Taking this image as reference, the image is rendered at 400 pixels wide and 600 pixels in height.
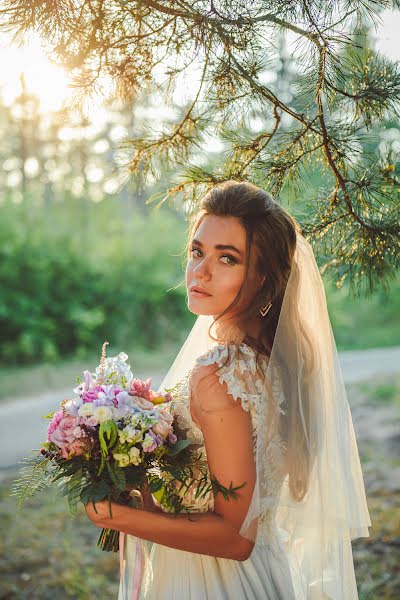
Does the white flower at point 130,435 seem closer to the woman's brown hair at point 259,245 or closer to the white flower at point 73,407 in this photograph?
the white flower at point 73,407

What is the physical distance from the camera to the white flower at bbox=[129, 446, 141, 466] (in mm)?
1850

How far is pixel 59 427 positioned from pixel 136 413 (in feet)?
0.76

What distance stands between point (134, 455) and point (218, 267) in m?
0.67

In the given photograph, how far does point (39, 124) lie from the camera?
46.7 ft

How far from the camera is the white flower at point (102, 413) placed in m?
1.88

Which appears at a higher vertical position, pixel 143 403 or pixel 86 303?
pixel 86 303

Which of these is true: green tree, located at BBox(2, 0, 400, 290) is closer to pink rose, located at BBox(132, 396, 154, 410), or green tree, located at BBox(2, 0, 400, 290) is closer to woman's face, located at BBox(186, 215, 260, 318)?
woman's face, located at BBox(186, 215, 260, 318)

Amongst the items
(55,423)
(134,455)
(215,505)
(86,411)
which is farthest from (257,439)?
(55,423)

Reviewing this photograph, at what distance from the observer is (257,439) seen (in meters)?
1.92

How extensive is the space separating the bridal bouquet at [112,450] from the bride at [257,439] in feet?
0.24

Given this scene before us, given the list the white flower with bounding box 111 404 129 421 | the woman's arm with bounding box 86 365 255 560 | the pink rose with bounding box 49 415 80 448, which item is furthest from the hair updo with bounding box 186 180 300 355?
the pink rose with bounding box 49 415 80 448

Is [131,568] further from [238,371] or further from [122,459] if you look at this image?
[238,371]

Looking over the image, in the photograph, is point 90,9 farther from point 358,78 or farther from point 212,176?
point 358,78

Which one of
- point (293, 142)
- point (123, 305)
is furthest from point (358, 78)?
point (123, 305)
